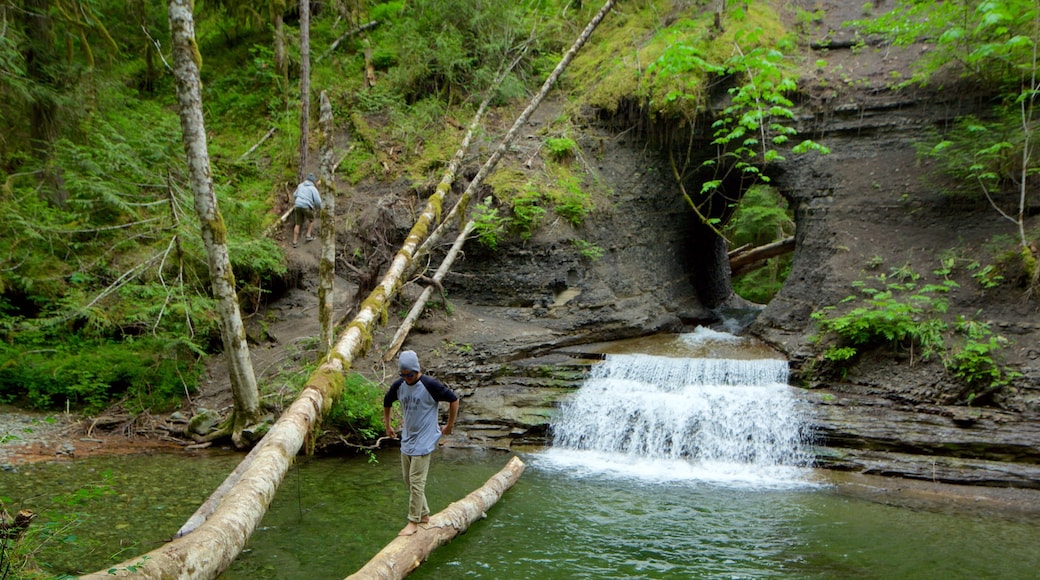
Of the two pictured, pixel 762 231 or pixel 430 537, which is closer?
pixel 430 537

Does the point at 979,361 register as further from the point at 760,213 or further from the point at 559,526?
the point at 760,213

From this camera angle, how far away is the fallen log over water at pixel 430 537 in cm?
495

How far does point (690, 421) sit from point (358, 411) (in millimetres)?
5741

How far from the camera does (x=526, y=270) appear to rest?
14727 millimetres

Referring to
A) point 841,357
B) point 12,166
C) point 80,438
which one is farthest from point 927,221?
point 12,166

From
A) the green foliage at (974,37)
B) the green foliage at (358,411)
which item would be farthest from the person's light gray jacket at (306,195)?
the green foliage at (974,37)

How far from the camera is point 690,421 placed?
10328 mm

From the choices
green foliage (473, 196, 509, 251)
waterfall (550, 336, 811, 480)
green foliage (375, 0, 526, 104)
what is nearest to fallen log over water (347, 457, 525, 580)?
waterfall (550, 336, 811, 480)

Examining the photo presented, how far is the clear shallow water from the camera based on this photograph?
574cm

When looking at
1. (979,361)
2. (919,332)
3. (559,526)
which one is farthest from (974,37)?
(559,526)

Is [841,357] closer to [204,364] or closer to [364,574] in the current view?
[364,574]

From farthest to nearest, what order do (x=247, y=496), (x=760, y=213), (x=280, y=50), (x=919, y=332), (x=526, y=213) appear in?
(x=760, y=213), (x=280, y=50), (x=526, y=213), (x=919, y=332), (x=247, y=496)

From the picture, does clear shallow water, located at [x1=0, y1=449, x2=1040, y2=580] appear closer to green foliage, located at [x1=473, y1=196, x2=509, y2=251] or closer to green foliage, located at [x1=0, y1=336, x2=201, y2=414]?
green foliage, located at [x1=0, y1=336, x2=201, y2=414]

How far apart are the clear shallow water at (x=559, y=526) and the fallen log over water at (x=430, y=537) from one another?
0.48ft
